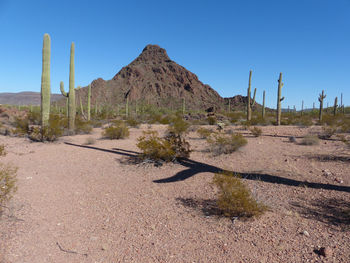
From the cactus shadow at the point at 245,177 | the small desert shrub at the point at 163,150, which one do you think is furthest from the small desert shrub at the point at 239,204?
the small desert shrub at the point at 163,150

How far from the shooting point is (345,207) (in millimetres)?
4051

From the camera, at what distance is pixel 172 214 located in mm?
4207

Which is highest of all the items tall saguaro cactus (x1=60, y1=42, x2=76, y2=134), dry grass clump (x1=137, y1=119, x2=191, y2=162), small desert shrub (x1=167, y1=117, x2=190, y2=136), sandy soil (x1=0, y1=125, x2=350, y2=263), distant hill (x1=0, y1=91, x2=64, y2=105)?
distant hill (x1=0, y1=91, x2=64, y2=105)

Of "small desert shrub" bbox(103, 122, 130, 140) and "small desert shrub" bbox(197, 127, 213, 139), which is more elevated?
"small desert shrub" bbox(197, 127, 213, 139)

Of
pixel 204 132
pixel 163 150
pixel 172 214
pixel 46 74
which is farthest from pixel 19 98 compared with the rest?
pixel 172 214

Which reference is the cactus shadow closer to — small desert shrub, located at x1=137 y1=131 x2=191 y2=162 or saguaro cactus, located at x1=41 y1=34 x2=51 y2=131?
small desert shrub, located at x1=137 y1=131 x2=191 y2=162

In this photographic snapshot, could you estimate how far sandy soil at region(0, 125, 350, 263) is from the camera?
306cm

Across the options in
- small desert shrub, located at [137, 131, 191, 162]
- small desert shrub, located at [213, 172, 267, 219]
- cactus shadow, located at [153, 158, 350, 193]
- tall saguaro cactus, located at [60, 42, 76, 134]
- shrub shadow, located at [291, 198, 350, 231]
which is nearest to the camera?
shrub shadow, located at [291, 198, 350, 231]

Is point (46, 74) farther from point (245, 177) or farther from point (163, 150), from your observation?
point (245, 177)

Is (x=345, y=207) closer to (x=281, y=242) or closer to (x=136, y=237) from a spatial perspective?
(x=281, y=242)

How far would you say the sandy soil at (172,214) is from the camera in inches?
120

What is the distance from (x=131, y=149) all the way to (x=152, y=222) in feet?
19.3

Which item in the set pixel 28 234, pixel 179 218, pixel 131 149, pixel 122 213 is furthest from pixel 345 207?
pixel 131 149

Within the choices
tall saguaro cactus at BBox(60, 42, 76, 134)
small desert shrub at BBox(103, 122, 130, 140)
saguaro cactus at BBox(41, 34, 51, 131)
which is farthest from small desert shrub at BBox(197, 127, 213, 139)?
saguaro cactus at BBox(41, 34, 51, 131)
